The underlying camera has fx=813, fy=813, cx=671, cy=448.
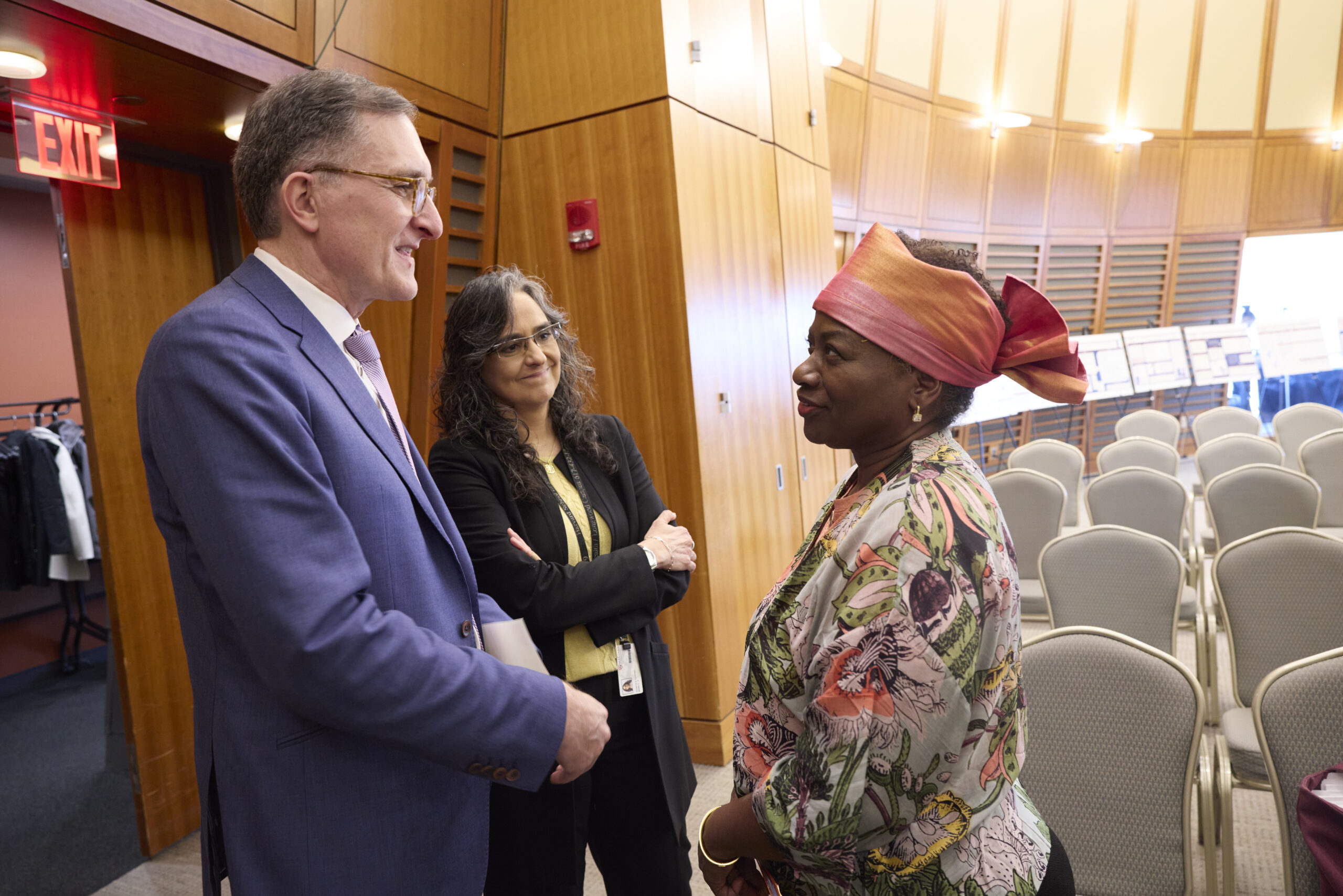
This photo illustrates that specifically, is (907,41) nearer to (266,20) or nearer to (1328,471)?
(1328,471)

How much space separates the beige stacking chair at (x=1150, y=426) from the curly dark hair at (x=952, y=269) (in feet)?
21.1

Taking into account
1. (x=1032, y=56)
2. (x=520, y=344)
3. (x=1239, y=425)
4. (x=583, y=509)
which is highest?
(x=1032, y=56)

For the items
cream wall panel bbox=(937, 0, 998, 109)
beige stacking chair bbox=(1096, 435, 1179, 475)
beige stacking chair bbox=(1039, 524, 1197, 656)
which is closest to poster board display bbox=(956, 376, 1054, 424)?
beige stacking chair bbox=(1096, 435, 1179, 475)

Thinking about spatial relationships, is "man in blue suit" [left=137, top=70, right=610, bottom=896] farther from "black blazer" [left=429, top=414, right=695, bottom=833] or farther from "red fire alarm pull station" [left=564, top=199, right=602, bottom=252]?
"red fire alarm pull station" [left=564, top=199, right=602, bottom=252]

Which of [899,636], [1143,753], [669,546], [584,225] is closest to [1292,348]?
[584,225]

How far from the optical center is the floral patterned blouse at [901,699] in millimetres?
984

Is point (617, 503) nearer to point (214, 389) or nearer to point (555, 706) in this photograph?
point (555, 706)

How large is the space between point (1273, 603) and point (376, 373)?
2816mm

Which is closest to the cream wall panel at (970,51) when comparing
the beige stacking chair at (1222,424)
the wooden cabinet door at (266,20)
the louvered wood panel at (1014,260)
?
the louvered wood panel at (1014,260)

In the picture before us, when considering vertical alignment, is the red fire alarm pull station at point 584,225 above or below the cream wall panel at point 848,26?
below

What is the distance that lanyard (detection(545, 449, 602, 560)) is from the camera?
183cm

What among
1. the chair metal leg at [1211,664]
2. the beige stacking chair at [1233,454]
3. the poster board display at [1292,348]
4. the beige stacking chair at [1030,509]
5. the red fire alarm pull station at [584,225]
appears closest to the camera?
the chair metal leg at [1211,664]

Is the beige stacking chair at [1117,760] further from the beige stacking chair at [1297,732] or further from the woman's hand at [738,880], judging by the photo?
the woman's hand at [738,880]

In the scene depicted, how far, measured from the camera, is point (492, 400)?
1.86 m
